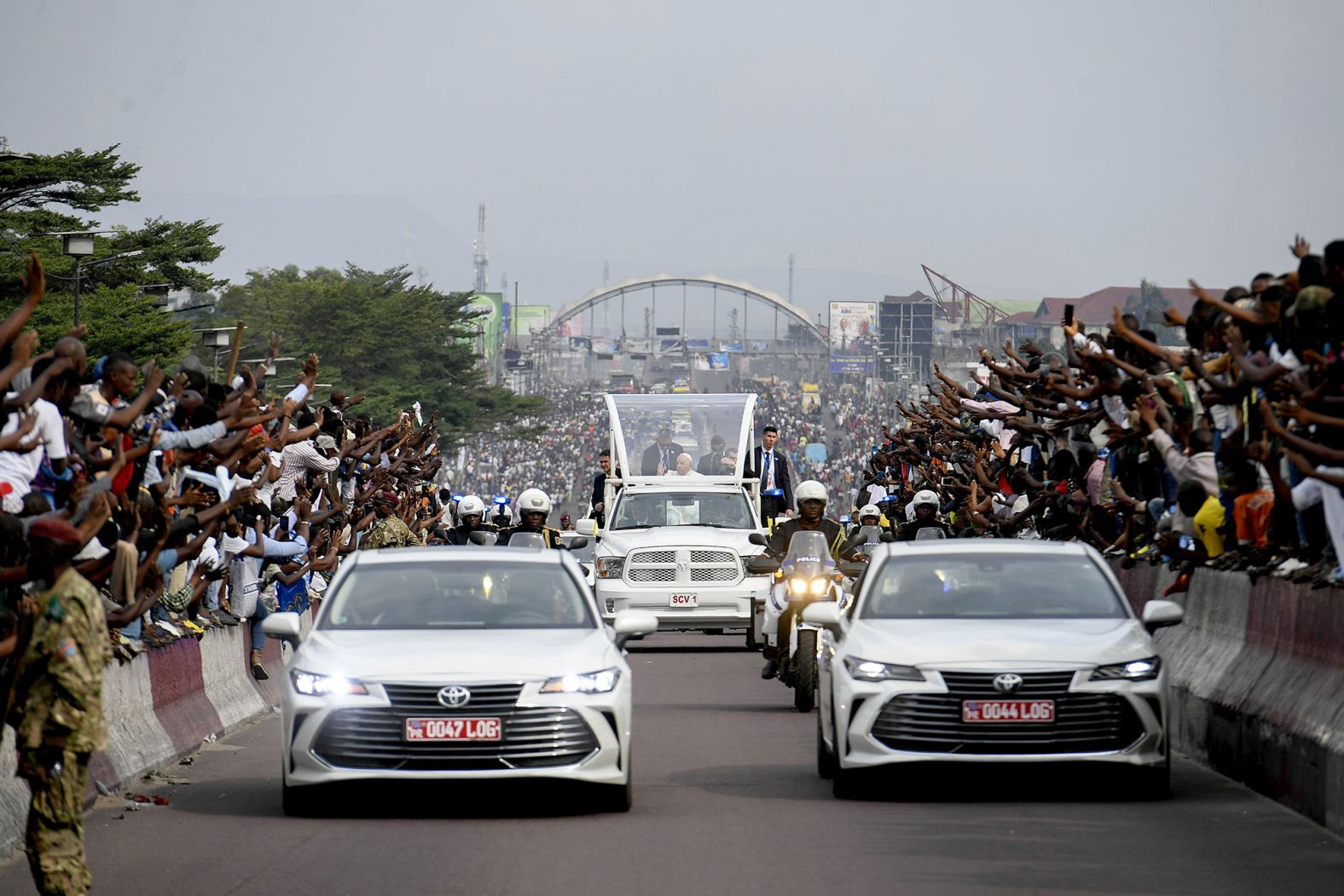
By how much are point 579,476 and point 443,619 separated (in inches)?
4724

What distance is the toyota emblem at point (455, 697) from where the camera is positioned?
38.2ft

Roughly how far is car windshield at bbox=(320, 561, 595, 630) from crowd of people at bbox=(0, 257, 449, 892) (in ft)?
3.04

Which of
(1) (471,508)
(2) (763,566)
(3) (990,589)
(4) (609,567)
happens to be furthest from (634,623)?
(4) (609,567)

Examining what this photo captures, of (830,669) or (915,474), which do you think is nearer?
(830,669)

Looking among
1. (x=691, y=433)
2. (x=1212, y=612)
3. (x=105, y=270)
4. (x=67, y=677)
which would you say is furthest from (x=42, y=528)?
(x=105, y=270)

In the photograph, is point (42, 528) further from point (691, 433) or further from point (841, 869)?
point (691, 433)

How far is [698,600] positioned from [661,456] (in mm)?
8469

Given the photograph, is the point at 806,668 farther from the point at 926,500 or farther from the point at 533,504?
the point at 533,504

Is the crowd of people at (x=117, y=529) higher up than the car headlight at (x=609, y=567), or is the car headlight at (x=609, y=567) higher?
the crowd of people at (x=117, y=529)

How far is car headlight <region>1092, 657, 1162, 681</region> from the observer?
1229 centimetres

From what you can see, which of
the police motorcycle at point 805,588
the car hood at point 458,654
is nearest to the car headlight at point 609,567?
the police motorcycle at point 805,588

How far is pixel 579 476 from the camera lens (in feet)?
436

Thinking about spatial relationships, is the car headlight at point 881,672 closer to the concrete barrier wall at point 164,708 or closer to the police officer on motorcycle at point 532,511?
the concrete barrier wall at point 164,708

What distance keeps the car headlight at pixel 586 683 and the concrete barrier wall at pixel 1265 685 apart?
337cm
